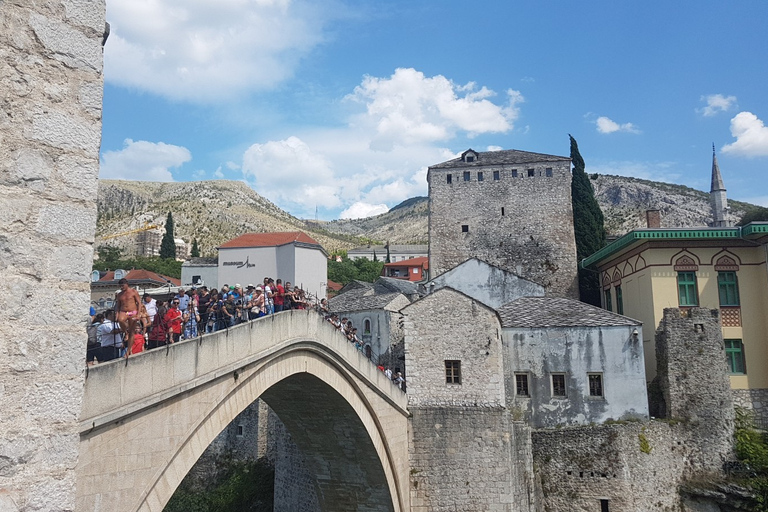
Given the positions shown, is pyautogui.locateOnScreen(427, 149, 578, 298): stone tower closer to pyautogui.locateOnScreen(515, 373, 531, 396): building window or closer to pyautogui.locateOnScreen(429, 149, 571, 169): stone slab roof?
pyautogui.locateOnScreen(429, 149, 571, 169): stone slab roof

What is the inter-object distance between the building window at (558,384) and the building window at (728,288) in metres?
7.39

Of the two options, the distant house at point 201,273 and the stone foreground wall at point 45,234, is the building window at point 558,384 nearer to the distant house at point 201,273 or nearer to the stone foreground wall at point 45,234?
the stone foreground wall at point 45,234

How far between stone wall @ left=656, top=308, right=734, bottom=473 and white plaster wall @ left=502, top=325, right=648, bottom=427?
3.98 ft

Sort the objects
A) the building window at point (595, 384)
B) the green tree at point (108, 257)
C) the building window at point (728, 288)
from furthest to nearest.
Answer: the green tree at point (108, 257)
the building window at point (728, 288)
the building window at point (595, 384)

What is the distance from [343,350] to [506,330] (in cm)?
866

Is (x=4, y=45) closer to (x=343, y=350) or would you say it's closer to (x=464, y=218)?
(x=343, y=350)

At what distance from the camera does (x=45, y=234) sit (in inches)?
127

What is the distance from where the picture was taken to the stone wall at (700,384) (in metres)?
20.6

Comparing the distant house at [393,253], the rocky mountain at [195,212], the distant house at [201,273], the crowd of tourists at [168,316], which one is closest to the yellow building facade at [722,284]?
the crowd of tourists at [168,316]

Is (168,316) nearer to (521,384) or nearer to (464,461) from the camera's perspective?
(464,461)

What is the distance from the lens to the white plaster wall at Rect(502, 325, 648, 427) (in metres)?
20.6

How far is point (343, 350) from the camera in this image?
14.9 m

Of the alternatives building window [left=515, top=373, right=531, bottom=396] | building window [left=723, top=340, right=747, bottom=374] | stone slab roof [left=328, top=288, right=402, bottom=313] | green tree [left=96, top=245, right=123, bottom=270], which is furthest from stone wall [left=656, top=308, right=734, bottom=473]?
green tree [left=96, top=245, right=123, bottom=270]

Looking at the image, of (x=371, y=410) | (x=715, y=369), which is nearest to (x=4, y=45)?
(x=371, y=410)
